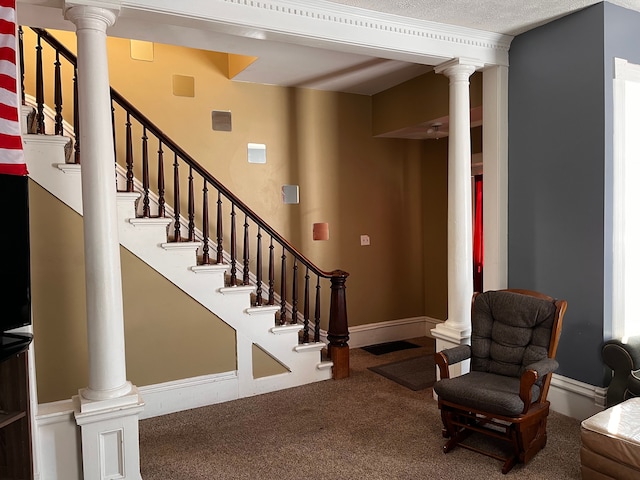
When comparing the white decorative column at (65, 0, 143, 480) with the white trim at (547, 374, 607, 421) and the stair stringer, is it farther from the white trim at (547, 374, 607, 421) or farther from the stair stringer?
the white trim at (547, 374, 607, 421)

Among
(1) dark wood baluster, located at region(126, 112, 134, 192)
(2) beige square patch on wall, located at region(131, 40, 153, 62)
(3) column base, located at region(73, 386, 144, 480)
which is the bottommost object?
(3) column base, located at region(73, 386, 144, 480)

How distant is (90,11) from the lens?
8.55ft

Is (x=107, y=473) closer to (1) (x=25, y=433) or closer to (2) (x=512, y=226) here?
(1) (x=25, y=433)

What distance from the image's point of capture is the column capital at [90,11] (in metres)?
2.59

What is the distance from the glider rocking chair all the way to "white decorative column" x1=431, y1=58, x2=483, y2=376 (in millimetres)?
457

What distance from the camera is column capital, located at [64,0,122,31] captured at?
102 inches

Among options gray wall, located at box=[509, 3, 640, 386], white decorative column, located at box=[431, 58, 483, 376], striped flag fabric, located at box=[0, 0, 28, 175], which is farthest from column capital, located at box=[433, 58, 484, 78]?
striped flag fabric, located at box=[0, 0, 28, 175]

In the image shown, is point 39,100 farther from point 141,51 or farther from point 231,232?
point 231,232

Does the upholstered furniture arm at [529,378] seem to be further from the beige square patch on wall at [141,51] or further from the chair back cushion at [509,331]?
the beige square patch on wall at [141,51]

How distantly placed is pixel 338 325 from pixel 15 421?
2.69 metres

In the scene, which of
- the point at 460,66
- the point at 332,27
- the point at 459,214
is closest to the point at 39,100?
the point at 332,27

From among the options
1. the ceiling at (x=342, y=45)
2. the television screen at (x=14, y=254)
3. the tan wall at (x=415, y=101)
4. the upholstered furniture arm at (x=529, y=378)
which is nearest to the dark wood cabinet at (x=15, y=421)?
the television screen at (x=14, y=254)

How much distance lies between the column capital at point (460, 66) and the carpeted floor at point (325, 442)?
8.73 feet

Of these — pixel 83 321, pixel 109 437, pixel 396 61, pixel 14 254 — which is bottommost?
pixel 109 437
